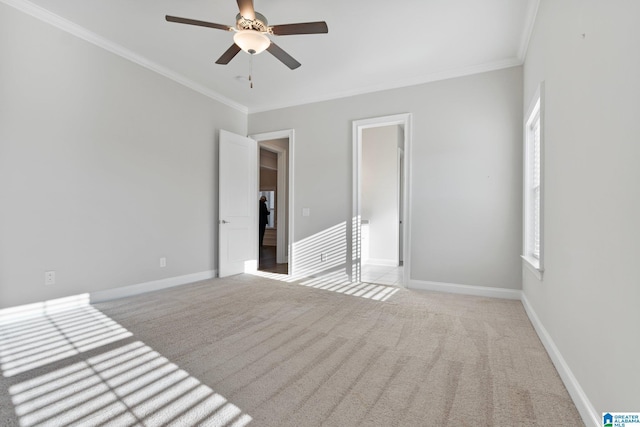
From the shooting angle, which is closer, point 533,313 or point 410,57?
point 533,313

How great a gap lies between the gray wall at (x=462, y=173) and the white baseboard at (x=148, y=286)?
7.13 ft

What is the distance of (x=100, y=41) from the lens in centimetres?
334

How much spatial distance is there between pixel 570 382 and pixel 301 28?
2918 mm

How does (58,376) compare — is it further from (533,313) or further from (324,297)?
(533,313)

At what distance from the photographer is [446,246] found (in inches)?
156

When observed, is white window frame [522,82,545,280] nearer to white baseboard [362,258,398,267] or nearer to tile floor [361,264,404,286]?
tile floor [361,264,404,286]

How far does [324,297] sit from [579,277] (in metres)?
2.57

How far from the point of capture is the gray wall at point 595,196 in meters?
1.11

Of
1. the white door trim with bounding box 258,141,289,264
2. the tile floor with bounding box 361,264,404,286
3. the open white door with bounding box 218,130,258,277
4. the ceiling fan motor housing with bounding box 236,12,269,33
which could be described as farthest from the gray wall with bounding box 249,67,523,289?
the ceiling fan motor housing with bounding box 236,12,269,33

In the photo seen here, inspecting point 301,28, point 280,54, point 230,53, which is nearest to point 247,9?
point 301,28

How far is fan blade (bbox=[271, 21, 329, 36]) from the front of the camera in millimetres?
2299

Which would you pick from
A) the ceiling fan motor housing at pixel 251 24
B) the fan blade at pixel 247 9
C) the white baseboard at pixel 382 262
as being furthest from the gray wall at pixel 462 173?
the fan blade at pixel 247 9

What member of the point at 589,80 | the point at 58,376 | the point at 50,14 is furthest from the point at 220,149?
the point at 589,80

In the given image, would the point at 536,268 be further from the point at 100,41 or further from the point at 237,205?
the point at 100,41
